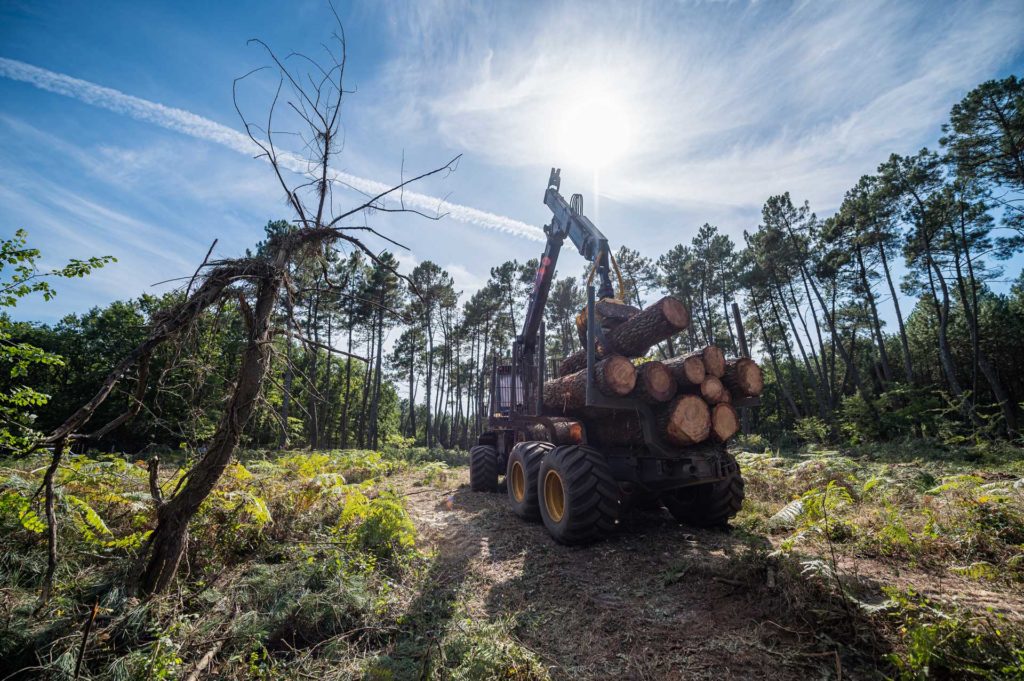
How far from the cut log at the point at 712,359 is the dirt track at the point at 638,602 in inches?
81.2

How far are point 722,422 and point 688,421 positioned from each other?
1.85 feet

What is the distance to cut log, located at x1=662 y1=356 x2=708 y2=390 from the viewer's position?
4.80m

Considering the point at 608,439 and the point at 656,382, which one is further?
the point at 608,439

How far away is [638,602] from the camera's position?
3422mm

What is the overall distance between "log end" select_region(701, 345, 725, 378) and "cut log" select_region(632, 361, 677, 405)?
0.51 meters

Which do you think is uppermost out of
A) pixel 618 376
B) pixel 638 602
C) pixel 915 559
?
pixel 618 376

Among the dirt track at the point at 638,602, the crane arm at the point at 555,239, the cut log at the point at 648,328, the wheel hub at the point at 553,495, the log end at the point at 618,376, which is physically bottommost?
the dirt track at the point at 638,602

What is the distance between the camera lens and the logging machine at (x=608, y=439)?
4770mm

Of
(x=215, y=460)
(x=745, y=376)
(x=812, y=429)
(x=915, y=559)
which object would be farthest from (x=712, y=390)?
(x=812, y=429)

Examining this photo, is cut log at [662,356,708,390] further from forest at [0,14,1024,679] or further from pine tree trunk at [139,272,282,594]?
pine tree trunk at [139,272,282,594]

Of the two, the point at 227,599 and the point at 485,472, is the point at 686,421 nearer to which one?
the point at 227,599

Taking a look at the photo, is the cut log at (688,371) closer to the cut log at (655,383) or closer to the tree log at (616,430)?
the cut log at (655,383)

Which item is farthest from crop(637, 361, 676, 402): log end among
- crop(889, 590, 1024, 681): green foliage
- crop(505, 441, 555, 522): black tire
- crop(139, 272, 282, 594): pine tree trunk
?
crop(139, 272, 282, 594): pine tree trunk

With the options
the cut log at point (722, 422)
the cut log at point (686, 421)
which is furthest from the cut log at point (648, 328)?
the cut log at point (722, 422)
